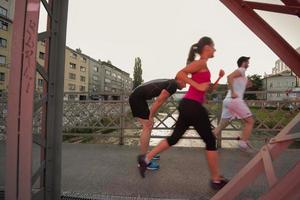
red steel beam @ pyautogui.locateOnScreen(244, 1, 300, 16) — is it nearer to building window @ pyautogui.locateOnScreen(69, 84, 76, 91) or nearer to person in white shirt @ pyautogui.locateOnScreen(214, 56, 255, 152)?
person in white shirt @ pyautogui.locateOnScreen(214, 56, 255, 152)

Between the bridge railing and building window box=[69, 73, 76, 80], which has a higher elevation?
building window box=[69, 73, 76, 80]

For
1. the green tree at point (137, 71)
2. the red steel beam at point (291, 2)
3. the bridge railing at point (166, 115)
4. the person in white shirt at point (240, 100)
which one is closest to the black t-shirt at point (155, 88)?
the person in white shirt at point (240, 100)

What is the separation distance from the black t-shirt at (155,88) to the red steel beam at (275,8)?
1661 mm

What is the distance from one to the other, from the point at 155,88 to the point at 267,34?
1.79 metres

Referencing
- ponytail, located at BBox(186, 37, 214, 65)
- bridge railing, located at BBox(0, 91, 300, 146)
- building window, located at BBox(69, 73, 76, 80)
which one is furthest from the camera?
building window, located at BBox(69, 73, 76, 80)

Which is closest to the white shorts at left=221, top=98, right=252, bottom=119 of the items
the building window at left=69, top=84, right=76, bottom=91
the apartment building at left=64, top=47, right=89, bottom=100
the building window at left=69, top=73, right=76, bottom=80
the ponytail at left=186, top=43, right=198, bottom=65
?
the ponytail at left=186, top=43, right=198, bottom=65

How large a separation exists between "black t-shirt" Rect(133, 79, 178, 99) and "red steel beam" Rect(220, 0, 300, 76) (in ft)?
4.99

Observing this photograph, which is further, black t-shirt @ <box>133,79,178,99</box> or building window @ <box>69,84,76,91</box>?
building window @ <box>69,84,76,91</box>

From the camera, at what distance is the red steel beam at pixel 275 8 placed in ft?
8.02

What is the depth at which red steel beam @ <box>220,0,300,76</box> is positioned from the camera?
2.74 m

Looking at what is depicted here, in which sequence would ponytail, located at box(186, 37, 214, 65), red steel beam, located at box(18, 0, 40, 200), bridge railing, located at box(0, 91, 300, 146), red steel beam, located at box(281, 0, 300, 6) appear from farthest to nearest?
1. bridge railing, located at box(0, 91, 300, 146)
2. ponytail, located at box(186, 37, 214, 65)
3. red steel beam, located at box(281, 0, 300, 6)
4. red steel beam, located at box(18, 0, 40, 200)

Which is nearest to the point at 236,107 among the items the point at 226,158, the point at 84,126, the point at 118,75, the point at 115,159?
the point at 226,158

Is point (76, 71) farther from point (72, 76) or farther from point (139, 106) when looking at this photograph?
point (139, 106)

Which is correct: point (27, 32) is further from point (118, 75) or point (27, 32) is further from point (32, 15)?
point (118, 75)
